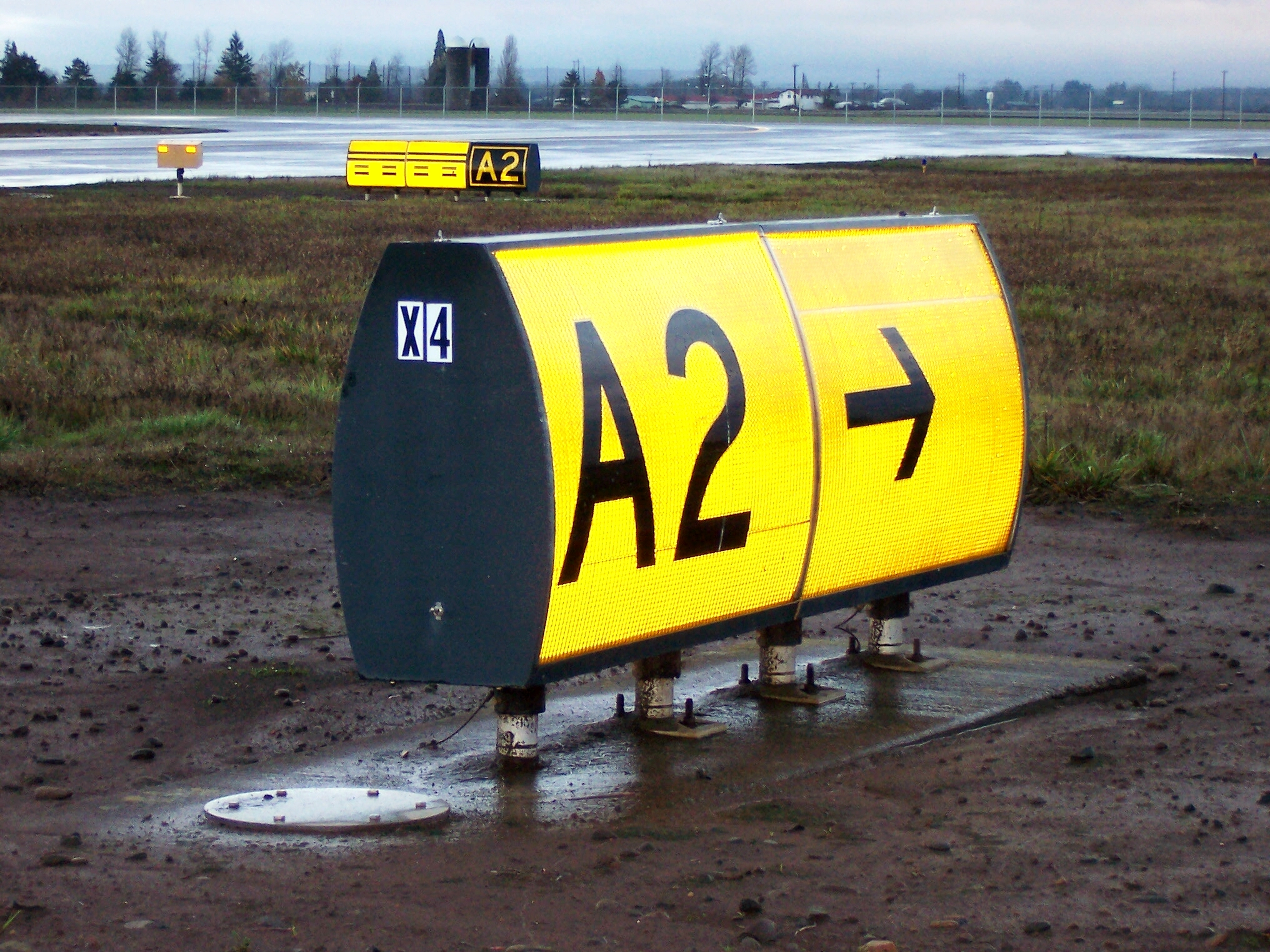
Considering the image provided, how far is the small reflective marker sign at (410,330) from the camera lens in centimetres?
550

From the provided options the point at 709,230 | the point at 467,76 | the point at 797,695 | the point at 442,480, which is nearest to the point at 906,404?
the point at 709,230

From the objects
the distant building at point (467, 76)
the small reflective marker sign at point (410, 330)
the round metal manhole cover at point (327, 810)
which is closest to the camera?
the round metal manhole cover at point (327, 810)

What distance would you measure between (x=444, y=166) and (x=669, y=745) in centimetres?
3681

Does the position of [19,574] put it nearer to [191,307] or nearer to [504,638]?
[504,638]

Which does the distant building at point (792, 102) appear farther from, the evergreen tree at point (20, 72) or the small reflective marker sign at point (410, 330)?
the small reflective marker sign at point (410, 330)

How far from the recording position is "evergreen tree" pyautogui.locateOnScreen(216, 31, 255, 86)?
124 meters

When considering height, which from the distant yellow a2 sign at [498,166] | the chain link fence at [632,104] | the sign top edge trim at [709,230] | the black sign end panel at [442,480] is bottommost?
the black sign end panel at [442,480]

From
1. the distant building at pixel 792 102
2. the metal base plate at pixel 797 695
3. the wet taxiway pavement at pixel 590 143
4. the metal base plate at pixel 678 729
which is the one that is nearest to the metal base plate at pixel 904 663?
the metal base plate at pixel 797 695

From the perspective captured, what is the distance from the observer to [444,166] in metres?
41.8

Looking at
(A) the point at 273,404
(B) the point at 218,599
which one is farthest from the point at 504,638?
(A) the point at 273,404

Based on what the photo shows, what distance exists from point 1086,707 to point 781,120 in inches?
4353

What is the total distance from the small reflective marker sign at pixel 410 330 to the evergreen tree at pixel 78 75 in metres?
117

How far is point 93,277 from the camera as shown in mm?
22031

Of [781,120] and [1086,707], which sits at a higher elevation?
[781,120]
